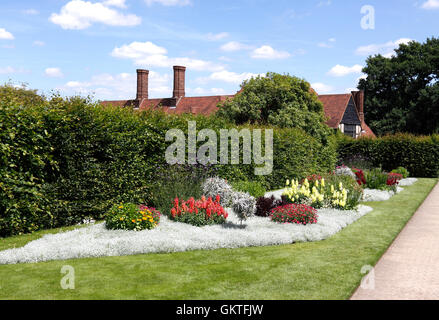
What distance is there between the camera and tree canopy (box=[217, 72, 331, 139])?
24.9m

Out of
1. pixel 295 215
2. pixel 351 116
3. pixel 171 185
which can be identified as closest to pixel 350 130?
pixel 351 116

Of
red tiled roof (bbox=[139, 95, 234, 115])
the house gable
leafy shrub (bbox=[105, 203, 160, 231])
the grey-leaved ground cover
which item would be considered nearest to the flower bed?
the grey-leaved ground cover

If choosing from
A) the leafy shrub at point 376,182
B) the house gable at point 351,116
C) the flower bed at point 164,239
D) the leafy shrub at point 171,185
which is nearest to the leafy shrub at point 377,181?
the leafy shrub at point 376,182

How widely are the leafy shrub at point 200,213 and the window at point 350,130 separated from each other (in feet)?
113

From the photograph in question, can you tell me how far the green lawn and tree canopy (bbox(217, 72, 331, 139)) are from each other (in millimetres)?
17166

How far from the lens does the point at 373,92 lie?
5384 centimetres

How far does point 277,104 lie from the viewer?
2605cm

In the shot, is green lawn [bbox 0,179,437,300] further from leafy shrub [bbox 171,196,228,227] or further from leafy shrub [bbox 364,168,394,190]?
leafy shrub [bbox 364,168,394,190]

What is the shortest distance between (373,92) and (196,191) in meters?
48.6

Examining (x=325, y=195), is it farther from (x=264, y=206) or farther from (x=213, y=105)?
(x=213, y=105)

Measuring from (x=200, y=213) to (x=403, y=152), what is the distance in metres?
24.3
